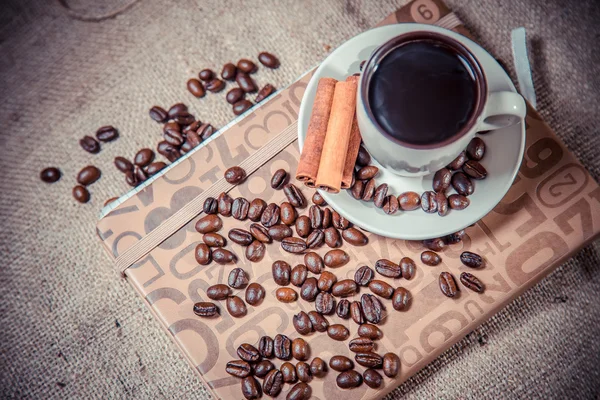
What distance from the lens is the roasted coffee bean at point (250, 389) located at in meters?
0.93

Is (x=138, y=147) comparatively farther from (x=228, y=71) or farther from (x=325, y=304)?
(x=325, y=304)

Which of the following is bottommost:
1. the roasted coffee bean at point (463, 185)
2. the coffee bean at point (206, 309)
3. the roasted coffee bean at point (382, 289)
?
the roasted coffee bean at point (382, 289)

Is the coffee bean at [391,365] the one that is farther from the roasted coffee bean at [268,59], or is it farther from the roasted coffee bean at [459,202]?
the roasted coffee bean at [268,59]

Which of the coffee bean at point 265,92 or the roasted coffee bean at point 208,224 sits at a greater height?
the coffee bean at point 265,92

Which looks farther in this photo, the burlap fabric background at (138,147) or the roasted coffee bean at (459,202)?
the burlap fabric background at (138,147)

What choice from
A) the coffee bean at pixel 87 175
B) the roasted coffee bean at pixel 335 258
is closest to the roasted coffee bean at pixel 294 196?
the roasted coffee bean at pixel 335 258

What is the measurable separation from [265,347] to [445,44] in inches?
27.5

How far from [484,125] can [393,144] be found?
163mm

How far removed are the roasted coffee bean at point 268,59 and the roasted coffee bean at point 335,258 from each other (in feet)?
1.94

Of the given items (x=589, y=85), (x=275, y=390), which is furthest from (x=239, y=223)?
(x=589, y=85)

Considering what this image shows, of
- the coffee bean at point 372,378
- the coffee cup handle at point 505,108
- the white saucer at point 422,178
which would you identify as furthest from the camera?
the coffee bean at point 372,378

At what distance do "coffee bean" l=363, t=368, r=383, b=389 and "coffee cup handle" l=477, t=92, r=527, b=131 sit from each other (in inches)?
21.8

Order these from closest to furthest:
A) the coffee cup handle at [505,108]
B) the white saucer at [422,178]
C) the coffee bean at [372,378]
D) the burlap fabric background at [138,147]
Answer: the coffee cup handle at [505,108]
the white saucer at [422,178]
the coffee bean at [372,378]
the burlap fabric background at [138,147]

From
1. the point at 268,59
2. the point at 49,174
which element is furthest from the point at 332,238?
the point at 49,174
